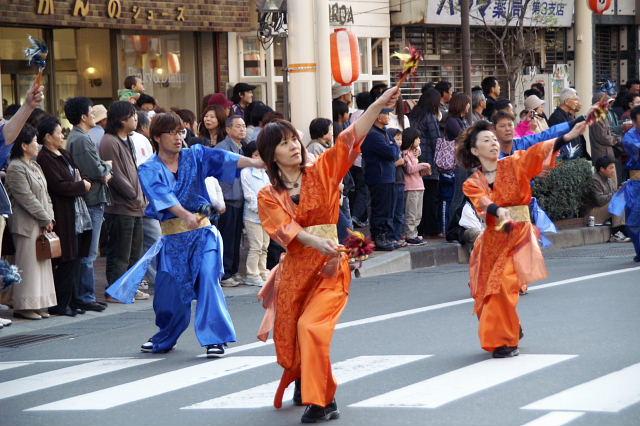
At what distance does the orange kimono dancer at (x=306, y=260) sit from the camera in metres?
7.27

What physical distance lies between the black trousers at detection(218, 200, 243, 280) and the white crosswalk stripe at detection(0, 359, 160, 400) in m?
4.08

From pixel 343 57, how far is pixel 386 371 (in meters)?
9.97

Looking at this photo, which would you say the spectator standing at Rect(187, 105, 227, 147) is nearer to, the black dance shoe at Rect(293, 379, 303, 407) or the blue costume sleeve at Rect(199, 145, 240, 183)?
the blue costume sleeve at Rect(199, 145, 240, 183)

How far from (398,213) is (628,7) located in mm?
16282

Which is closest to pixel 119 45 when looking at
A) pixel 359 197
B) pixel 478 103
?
pixel 359 197

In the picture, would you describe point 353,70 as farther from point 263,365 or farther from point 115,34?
point 263,365

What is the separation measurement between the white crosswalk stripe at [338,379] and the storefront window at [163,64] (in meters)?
10.7

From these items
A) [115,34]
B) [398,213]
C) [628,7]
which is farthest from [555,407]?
[628,7]

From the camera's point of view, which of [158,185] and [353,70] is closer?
[158,185]

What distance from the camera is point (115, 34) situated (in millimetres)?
18672

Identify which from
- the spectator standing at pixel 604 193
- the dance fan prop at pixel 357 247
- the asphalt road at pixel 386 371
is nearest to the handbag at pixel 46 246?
the asphalt road at pixel 386 371

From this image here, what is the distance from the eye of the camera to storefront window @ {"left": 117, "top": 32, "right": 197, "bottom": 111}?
18984 millimetres

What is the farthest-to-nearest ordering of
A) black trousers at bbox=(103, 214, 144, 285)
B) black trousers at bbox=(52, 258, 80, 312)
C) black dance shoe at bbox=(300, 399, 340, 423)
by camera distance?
1. black trousers at bbox=(103, 214, 144, 285)
2. black trousers at bbox=(52, 258, 80, 312)
3. black dance shoe at bbox=(300, 399, 340, 423)

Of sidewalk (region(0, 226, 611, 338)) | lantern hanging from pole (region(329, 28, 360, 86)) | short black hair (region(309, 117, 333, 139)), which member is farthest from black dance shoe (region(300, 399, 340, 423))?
lantern hanging from pole (region(329, 28, 360, 86))
